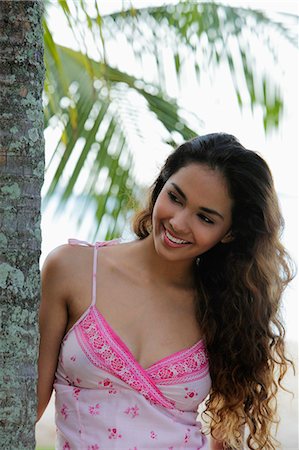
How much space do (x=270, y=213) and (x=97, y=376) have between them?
678 mm

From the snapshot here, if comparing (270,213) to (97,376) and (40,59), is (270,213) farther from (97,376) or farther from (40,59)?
(40,59)

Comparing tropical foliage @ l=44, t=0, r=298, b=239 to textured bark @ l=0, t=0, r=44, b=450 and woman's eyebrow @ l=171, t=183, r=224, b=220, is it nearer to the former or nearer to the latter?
woman's eyebrow @ l=171, t=183, r=224, b=220

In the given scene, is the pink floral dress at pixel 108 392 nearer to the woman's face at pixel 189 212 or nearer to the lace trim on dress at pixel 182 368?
the lace trim on dress at pixel 182 368

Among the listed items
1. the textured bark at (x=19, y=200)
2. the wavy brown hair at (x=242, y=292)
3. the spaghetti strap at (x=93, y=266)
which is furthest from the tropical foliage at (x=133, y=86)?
the textured bark at (x=19, y=200)

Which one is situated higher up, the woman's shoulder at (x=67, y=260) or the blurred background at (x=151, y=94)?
the woman's shoulder at (x=67, y=260)

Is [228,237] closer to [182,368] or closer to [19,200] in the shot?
[182,368]

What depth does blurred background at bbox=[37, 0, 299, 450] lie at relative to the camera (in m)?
4.43

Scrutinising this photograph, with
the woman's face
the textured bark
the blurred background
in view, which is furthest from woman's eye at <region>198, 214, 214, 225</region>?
the blurred background

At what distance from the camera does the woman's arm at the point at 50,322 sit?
2.65 m

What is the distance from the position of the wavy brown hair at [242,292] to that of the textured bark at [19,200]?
31.4 inches

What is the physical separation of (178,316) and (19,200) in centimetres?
94

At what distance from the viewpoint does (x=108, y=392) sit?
108 inches

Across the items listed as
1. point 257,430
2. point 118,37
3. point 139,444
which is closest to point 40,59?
point 139,444

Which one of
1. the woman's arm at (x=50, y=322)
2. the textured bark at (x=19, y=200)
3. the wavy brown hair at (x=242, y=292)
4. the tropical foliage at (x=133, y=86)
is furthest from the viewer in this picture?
the tropical foliage at (x=133, y=86)
